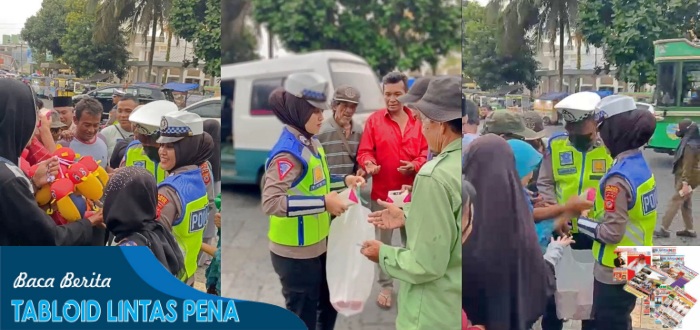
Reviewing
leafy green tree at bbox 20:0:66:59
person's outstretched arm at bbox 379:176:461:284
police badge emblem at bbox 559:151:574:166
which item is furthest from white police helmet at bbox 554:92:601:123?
leafy green tree at bbox 20:0:66:59

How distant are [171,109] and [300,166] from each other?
615 mm

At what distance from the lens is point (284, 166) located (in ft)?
8.42

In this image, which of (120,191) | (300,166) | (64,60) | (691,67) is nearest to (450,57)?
(300,166)

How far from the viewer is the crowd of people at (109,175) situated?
8.71 feet

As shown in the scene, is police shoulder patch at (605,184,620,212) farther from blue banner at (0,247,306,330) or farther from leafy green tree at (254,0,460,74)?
blue banner at (0,247,306,330)

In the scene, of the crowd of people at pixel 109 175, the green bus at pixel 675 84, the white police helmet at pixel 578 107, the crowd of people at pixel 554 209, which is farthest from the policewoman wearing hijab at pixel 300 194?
the green bus at pixel 675 84

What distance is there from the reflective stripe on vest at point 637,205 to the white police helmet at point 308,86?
1225mm

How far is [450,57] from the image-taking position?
99.5 inches

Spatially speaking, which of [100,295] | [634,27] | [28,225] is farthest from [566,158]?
[28,225]

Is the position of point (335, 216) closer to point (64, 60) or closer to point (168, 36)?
point (168, 36)

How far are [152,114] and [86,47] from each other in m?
0.45

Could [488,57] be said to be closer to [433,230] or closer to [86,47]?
[433,230]

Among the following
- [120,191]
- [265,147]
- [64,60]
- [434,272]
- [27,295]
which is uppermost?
[64,60]

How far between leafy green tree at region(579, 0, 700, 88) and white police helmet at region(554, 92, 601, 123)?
0.14 m
